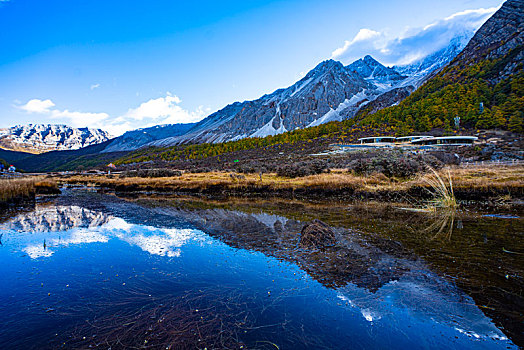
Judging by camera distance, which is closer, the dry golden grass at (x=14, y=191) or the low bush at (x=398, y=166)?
the dry golden grass at (x=14, y=191)

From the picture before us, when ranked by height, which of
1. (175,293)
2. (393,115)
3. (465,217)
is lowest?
(465,217)

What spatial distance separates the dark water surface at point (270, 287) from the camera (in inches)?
232

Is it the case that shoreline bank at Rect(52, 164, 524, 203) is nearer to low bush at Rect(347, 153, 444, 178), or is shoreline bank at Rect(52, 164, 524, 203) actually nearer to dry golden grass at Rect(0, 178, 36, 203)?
low bush at Rect(347, 153, 444, 178)

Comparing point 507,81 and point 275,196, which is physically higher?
point 507,81

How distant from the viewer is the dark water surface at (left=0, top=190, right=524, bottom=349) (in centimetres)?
589

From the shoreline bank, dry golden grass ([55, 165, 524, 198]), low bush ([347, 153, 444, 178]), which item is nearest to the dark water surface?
the shoreline bank

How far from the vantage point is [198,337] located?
5.83 m

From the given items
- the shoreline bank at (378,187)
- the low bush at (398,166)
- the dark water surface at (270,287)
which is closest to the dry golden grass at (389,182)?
the shoreline bank at (378,187)

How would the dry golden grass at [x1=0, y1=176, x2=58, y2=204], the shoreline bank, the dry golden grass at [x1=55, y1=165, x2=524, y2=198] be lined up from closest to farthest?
the shoreline bank → the dry golden grass at [x1=55, y1=165, x2=524, y2=198] → the dry golden grass at [x1=0, y1=176, x2=58, y2=204]

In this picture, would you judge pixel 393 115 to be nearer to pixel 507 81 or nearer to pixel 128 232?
pixel 507 81

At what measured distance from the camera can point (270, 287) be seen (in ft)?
27.0

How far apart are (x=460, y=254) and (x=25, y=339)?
548 inches

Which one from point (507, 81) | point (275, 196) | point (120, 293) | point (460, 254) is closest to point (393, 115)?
point (507, 81)

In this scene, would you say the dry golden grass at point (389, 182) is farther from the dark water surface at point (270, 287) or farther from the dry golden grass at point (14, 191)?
the dry golden grass at point (14, 191)
